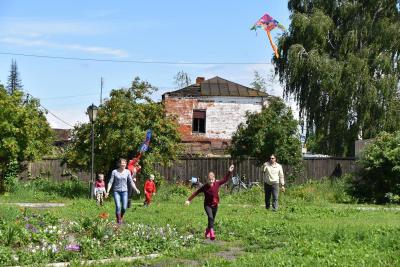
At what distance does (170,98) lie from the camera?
147 ft

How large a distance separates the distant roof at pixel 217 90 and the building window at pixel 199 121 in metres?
1.36

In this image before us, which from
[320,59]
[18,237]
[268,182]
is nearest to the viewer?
[18,237]

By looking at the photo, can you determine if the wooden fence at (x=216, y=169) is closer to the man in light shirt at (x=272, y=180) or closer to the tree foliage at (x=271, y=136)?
the tree foliage at (x=271, y=136)

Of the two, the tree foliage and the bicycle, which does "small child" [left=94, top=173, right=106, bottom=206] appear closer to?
the bicycle

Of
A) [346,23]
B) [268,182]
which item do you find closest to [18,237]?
[268,182]

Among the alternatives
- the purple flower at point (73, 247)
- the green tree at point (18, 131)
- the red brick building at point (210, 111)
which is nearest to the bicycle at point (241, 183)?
the green tree at point (18, 131)

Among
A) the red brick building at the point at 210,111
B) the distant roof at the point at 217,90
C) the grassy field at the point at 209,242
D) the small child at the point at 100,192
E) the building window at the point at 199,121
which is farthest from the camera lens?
the building window at the point at 199,121

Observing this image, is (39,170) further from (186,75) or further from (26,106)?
(186,75)

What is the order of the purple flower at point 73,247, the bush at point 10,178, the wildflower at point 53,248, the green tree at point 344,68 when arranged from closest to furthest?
the wildflower at point 53,248, the purple flower at point 73,247, the bush at point 10,178, the green tree at point 344,68

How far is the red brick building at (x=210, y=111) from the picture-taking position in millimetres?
44844

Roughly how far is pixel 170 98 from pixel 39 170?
13308mm

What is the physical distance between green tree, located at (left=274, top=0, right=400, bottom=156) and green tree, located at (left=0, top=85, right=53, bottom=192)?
1663cm

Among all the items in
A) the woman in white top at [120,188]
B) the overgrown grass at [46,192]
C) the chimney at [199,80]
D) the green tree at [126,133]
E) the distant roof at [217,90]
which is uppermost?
the chimney at [199,80]

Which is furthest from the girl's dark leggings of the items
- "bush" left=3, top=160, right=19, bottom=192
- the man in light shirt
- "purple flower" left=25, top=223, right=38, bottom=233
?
"bush" left=3, top=160, right=19, bottom=192
